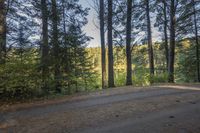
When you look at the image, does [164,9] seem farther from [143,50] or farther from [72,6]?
[72,6]

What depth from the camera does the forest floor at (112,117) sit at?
602 centimetres

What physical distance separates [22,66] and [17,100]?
173cm

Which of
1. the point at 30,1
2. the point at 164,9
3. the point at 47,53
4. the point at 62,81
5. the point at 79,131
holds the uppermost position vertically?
the point at 164,9

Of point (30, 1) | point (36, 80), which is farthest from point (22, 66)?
point (30, 1)

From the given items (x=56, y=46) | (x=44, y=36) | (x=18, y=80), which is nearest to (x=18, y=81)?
(x=18, y=80)

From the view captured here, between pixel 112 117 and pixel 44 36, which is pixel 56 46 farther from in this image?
pixel 112 117

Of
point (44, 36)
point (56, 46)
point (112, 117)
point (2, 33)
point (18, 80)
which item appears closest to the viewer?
point (112, 117)

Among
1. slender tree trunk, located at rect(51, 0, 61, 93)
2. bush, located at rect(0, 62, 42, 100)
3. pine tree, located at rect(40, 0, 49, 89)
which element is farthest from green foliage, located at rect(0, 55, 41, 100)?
slender tree trunk, located at rect(51, 0, 61, 93)

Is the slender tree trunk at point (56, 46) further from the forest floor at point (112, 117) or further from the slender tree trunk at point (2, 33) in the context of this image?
the forest floor at point (112, 117)

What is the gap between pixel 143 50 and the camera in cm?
2342

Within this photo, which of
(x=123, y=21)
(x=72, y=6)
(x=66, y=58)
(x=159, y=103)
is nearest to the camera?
(x=159, y=103)

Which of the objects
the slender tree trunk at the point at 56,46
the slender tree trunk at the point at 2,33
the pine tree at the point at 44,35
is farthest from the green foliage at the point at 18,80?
the slender tree trunk at the point at 56,46

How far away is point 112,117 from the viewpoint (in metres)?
7.05

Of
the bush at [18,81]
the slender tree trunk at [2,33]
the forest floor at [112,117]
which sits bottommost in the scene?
the forest floor at [112,117]
